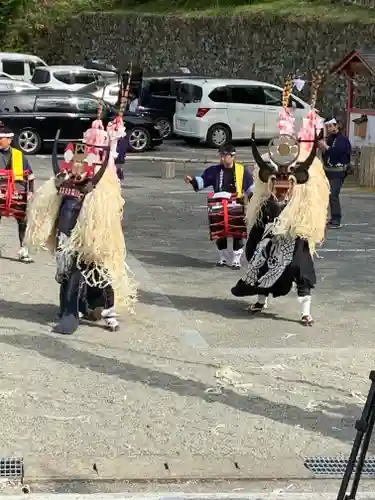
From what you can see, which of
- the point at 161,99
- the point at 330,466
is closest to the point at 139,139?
the point at 161,99

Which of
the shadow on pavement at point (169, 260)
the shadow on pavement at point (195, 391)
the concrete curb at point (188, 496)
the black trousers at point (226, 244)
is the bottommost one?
the concrete curb at point (188, 496)

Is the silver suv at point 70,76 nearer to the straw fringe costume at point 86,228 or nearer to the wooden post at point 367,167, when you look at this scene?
the wooden post at point 367,167

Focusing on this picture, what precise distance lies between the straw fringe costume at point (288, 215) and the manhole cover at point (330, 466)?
11.2ft

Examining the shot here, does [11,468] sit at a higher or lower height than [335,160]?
lower

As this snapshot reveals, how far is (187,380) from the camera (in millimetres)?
8023

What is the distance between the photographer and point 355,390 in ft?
25.9

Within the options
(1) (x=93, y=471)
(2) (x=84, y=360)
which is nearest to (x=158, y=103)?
(2) (x=84, y=360)

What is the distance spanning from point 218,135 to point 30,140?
5498mm

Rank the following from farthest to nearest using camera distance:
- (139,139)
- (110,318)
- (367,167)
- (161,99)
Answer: (161,99) → (139,139) → (367,167) → (110,318)

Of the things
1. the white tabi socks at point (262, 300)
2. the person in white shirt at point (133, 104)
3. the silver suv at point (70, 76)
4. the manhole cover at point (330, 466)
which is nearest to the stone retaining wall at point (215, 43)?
the silver suv at point (70, 76)

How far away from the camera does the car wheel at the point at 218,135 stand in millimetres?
26719

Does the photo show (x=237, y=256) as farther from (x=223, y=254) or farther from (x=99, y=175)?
(x=99, y=175)

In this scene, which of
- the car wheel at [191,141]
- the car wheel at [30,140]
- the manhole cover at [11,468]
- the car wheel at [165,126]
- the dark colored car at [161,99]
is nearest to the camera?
the manhole cover at [11,468]

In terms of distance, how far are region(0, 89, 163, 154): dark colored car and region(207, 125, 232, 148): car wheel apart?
3.67 m
